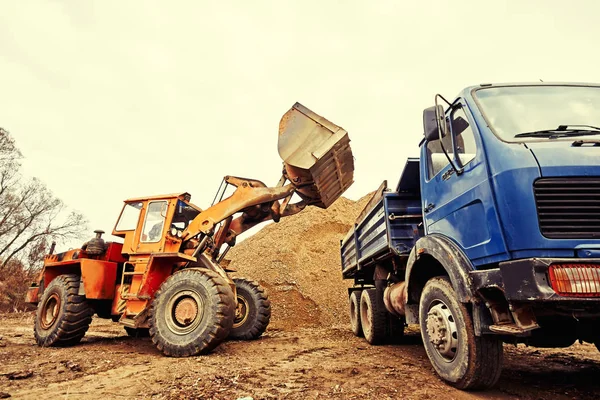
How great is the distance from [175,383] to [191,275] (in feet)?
7.79

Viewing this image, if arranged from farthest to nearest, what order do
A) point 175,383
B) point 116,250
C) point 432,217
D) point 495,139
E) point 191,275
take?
point 116,250 → point 191,275 → point 432,217 → point 175,383 → point 495,139

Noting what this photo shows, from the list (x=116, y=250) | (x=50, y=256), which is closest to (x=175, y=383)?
(x=116, y=250)

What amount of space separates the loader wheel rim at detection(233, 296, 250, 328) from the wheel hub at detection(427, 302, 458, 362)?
4872 mm

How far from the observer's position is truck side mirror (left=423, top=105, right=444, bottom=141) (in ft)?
12.6

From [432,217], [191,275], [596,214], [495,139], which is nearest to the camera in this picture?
[596,214]

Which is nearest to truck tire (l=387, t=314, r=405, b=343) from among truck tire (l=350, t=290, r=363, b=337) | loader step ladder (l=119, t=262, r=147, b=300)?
truck tire (l=350, t=290, r=363, b=337)

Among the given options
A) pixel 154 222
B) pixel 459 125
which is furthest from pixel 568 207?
pixel 154 222

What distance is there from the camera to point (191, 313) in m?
5.87

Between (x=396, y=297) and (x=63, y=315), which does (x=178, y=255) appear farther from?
(x=396, y=297)

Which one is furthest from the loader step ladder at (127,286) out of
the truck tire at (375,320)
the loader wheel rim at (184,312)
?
the truck tire at (375,320)

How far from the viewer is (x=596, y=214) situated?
9.33 ft

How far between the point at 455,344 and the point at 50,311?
754 cm

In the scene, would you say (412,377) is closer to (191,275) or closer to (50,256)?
(191,275)

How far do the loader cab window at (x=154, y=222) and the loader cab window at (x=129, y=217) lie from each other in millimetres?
310
